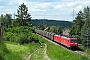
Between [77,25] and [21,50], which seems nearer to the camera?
[21,50]

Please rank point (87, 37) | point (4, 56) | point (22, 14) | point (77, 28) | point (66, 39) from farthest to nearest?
point (22, 14), point (77, 28), point (87, 37), point (66, 39), point (4, 56)

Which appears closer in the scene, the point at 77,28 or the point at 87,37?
the point at 87,37

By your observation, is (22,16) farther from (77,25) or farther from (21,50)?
(21,50)

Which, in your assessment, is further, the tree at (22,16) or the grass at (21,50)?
the tree at (22,16)

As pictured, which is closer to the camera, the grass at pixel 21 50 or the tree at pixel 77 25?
the grass at pixel 21 50

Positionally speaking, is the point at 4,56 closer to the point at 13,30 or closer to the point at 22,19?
the point at 13,30

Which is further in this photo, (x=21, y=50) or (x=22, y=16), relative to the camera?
(x=22, y=16)

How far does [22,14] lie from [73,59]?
348ft

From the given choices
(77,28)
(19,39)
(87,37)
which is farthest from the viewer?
(77,28)

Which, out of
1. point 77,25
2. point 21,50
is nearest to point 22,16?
point 77,25

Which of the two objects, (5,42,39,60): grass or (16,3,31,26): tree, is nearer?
(5,42,39,60): grass

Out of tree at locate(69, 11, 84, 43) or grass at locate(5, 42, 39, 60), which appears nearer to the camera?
grass at locate(5, 42, 39, 60)

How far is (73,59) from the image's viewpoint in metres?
26.5

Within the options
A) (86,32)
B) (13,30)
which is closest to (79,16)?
(86,32)
